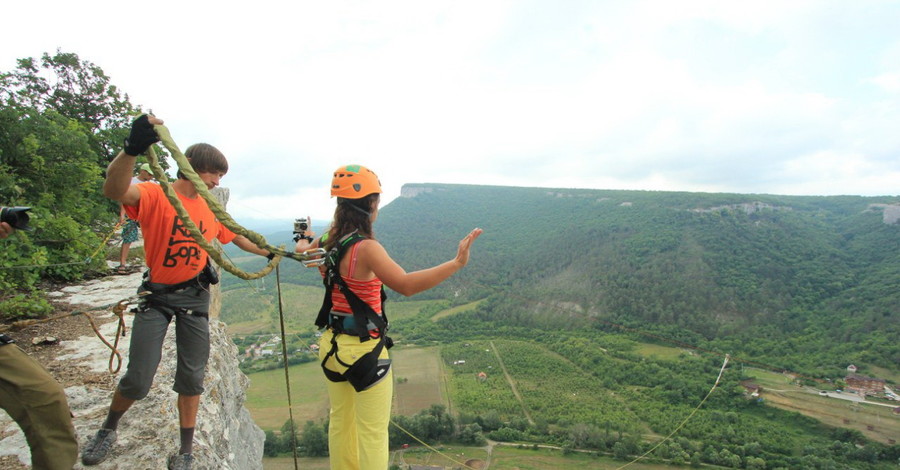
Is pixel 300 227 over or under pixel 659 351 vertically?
over

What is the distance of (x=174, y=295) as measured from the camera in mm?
3090

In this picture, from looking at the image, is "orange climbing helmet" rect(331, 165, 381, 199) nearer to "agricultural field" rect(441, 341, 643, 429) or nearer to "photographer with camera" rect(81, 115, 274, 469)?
"photographer with camera" rect(81, 115, 274, 469)

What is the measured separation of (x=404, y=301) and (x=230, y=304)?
125 ft

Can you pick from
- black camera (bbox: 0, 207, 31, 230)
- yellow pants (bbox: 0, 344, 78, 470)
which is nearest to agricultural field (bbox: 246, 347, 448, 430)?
yellow pants (bbox: 0, 344, 78, 470)

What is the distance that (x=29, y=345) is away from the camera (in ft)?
16.5

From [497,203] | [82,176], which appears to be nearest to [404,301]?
[497,203]

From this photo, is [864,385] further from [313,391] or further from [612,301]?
[313,391]

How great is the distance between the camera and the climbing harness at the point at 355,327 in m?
2.75

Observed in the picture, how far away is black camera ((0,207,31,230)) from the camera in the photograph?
7.86ft

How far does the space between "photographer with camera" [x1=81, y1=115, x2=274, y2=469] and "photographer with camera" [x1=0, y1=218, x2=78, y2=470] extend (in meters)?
0.42

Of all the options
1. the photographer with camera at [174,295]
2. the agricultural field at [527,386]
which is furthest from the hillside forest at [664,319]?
the photographer with camera at [174,295]

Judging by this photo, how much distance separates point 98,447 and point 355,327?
2361 mm

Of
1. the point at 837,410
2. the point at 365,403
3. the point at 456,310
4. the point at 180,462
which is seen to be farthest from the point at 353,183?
the point at 456,310

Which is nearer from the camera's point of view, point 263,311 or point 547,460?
point 547,460
